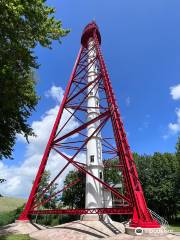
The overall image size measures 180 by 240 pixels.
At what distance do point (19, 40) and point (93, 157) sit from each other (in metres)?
14.3

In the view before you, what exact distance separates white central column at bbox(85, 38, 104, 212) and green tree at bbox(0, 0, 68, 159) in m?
11.1

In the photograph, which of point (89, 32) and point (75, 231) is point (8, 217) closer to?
point (75, 231)

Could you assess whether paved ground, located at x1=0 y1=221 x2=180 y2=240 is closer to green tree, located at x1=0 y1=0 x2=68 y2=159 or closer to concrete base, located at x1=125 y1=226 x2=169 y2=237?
concrete base, located at x1=125 y1=226 x2=169 y2=237

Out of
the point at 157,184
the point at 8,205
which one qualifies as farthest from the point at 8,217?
the point at 8,205

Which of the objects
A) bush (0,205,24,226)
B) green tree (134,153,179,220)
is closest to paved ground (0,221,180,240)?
green tree (134,153,179,220)

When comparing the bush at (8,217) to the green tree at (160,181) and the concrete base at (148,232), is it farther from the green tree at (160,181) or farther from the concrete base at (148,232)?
the concrete base at (148,232)

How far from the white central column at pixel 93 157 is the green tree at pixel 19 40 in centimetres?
1115

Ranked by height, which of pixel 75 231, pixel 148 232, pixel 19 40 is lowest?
pixel 148 232

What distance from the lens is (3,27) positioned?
35.4ft

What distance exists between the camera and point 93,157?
908 inches

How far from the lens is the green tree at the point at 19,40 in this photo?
10.5m

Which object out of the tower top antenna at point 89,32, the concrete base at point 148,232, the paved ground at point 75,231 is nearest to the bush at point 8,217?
the paved ground at point 75,231

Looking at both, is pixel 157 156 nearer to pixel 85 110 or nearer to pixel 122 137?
pixel 85 110

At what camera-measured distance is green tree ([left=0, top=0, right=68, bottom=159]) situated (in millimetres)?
10458
